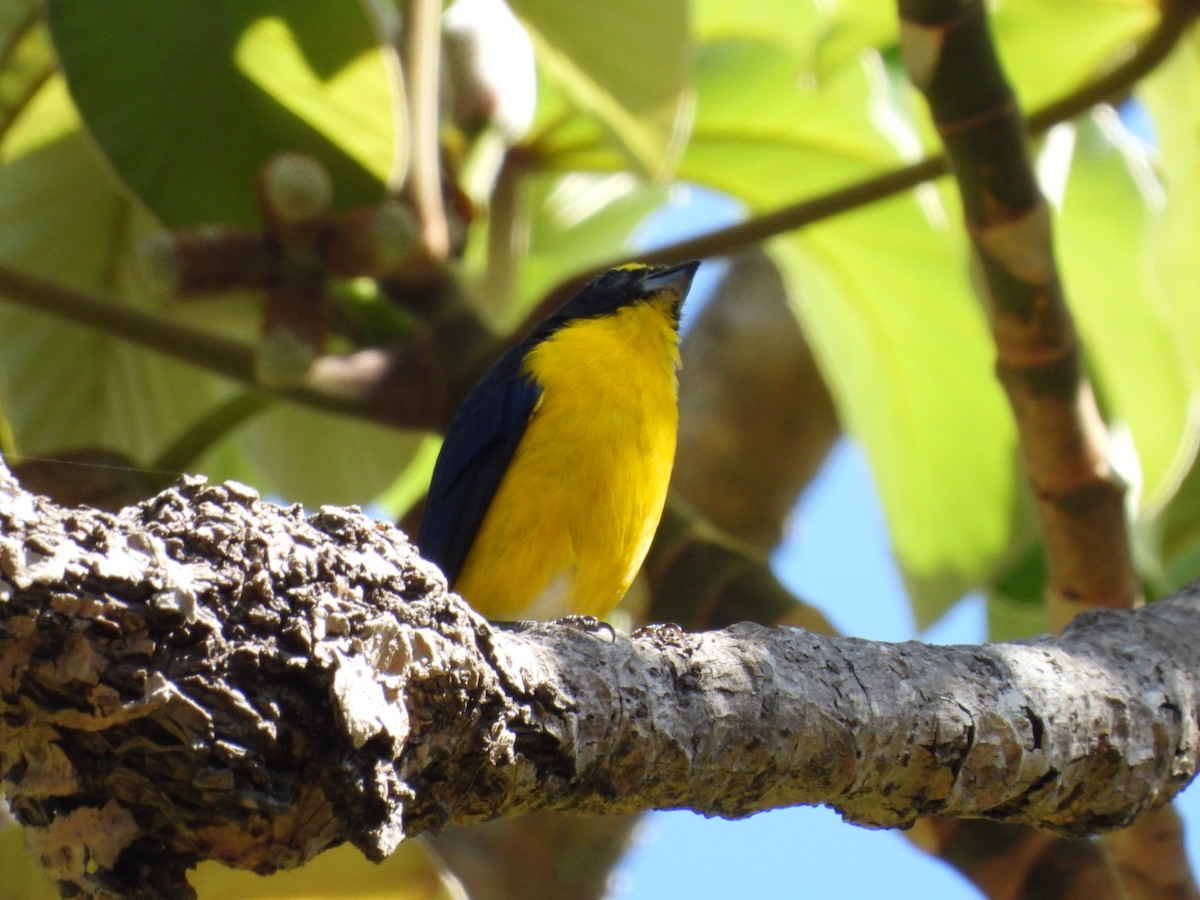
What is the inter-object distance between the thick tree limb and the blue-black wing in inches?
50.1

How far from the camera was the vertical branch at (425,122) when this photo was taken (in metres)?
3.44

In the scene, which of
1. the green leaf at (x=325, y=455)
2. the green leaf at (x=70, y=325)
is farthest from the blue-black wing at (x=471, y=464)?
the green leaf at (x=70, y=325)

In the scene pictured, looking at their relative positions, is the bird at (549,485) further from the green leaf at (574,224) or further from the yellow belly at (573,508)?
the green leaf at (574,224)

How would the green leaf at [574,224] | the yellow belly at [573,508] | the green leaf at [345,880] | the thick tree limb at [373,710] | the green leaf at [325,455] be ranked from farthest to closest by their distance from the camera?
1. the green leaf at [574,224]
2. the green leaf at [325,455]
3. the yellow belly at [573,508]
4. the green leaf at [345,880]
5. the thick tree limb at [373,710]

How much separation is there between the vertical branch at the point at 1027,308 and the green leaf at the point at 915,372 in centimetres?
85

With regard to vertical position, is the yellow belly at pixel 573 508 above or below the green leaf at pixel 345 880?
above

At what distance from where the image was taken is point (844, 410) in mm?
4000

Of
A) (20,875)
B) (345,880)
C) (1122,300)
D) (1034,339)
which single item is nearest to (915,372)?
(1122,300)

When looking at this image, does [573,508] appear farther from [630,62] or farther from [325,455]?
[325,455]

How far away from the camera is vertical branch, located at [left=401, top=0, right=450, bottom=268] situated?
3436mm

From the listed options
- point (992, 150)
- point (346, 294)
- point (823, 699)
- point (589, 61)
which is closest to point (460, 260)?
point (346, 294)

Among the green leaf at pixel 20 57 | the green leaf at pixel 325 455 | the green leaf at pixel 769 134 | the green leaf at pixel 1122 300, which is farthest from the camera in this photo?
the green leaf at pixel 769 134

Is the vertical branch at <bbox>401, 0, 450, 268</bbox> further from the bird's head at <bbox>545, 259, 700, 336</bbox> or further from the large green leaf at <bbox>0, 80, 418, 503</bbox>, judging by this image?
the large green leaf at <bbox>0, 80, 418, 503</bbox>

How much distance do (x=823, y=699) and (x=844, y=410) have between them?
2287 millimetres
